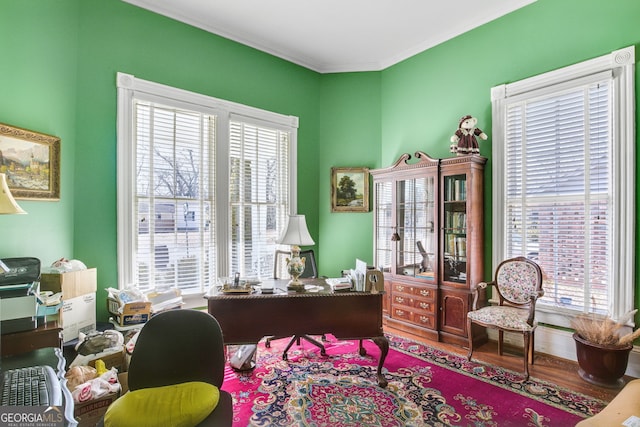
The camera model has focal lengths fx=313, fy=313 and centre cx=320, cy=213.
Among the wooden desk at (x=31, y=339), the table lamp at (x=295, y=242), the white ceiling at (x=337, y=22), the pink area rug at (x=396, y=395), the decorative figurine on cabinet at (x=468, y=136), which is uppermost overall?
the white ceiling at (x=337, y=22)

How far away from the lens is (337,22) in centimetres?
372

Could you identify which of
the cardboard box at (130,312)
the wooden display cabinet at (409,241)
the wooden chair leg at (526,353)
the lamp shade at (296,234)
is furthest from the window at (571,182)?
the cardboard box at (130,312)

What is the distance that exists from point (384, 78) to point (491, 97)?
166 centimetres

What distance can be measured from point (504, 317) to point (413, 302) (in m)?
1.07

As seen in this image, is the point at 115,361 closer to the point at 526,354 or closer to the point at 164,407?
the point at 164,407

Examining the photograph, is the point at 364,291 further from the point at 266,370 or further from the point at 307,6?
the point at 307,6

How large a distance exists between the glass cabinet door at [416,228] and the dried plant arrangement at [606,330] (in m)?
1.36

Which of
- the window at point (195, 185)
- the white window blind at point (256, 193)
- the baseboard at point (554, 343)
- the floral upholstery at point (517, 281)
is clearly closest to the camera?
the baseboard at point (554, 343)

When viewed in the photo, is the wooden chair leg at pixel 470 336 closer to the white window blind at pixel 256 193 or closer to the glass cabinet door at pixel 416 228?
the glass cabinet door at pixel 416 228

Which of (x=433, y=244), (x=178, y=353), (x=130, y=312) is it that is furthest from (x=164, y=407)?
(x=433, y=244)

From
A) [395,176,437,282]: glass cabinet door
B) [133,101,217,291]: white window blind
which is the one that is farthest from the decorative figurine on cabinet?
[133,101,217,291]: white window blind

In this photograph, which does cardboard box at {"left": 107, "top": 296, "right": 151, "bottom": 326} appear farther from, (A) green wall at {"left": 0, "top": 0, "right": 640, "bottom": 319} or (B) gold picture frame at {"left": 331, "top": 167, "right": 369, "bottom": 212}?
(B) gold picture frame at {"left": 331, "top": 167, "right": 369, "bottom": 212}

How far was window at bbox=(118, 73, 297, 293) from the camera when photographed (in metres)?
3.22

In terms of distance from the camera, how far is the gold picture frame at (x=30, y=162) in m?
2.25
